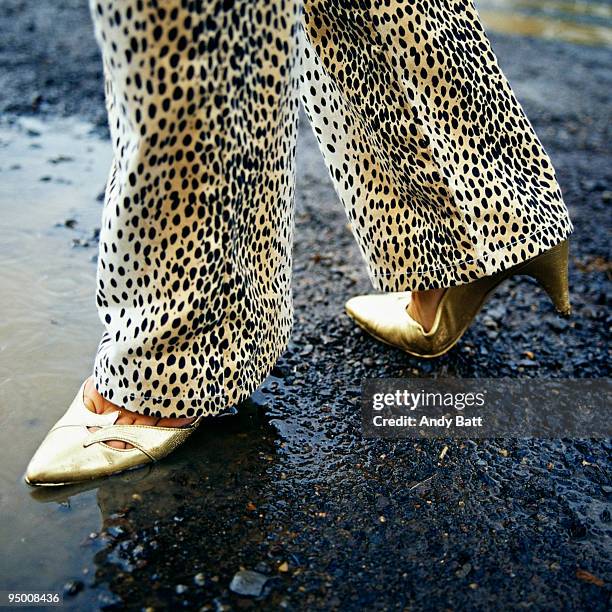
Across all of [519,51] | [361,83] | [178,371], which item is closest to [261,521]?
[178,371]

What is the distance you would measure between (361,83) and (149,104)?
23.6 inches

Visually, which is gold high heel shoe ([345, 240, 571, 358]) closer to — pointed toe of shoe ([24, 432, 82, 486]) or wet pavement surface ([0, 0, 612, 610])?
wet pavement surface ([0, 0, 612, 610])

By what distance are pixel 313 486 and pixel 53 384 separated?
0.75 metres

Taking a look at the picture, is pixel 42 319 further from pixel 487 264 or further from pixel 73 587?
pixel 487 264

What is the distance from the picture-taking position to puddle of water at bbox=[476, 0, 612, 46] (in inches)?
287

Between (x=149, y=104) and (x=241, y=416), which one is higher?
(x=149, y=104)

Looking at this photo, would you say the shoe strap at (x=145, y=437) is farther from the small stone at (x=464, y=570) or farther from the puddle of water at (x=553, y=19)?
the puddle of water at (x=553, y=19)

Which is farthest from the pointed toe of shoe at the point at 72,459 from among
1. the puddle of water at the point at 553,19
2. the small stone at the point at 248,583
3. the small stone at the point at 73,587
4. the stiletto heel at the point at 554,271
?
the puddle of water at the point at 553,19

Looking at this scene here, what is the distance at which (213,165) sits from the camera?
4.27 feet

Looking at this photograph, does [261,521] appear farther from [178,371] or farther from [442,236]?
[442,236]

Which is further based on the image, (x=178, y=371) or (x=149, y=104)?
(x=178, y=371)

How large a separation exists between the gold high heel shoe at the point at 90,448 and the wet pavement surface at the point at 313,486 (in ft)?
0.11

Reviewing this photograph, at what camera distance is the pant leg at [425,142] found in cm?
154

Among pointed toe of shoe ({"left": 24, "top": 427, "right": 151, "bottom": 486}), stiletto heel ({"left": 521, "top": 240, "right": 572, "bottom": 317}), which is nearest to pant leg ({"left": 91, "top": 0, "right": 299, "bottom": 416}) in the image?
pointed toe of shoe ({"left": 24, "top": 427, "right": 151, "bottom": 486})
